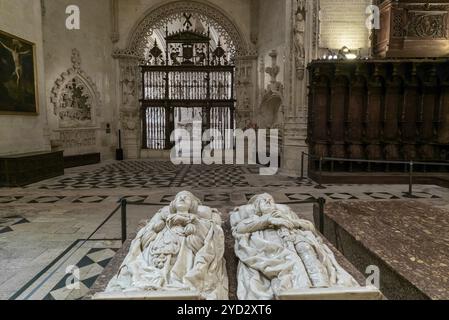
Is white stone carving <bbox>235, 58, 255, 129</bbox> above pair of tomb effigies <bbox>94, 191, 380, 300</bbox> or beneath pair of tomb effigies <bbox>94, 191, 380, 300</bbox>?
above

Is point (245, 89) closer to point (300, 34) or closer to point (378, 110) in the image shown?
point (300, 34)

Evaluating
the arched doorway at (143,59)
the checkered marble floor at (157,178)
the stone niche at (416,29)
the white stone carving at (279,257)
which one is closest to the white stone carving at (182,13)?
the arched doorway at (143,59)

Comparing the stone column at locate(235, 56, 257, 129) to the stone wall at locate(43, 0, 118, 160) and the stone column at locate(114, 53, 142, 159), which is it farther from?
the stone wall at locate(43, 0, 118, 160)

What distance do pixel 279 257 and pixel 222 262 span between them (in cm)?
50

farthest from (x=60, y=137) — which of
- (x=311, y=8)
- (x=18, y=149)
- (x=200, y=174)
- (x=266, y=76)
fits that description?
(x=311, y=8)

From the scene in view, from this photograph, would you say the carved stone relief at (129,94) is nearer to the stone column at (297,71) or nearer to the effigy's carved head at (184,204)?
the stone column at (297,71)

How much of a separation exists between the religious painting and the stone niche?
34.3ft

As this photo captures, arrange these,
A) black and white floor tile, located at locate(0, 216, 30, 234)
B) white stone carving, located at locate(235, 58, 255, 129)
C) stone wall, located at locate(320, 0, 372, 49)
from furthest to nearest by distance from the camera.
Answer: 1. white stone carving, located at locate(235, 58, 255, 129)
2. stone wall, located at locate(320, 0, 372, 49)
3. black and white floor tile, located at locate(0, 216, 30, 234)

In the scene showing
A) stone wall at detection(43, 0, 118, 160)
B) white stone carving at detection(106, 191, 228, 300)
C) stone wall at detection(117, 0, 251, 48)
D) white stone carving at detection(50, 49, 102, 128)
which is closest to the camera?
white stone carving at detection(106, 191, 228, 300)

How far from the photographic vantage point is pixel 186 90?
52.4ft

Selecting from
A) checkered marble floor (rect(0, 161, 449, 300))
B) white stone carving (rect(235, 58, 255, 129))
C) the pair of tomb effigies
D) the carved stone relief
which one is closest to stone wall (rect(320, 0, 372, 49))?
checkered marble floor (rect(0, 161, 449, 300))

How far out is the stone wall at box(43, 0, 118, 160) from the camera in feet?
39.0
